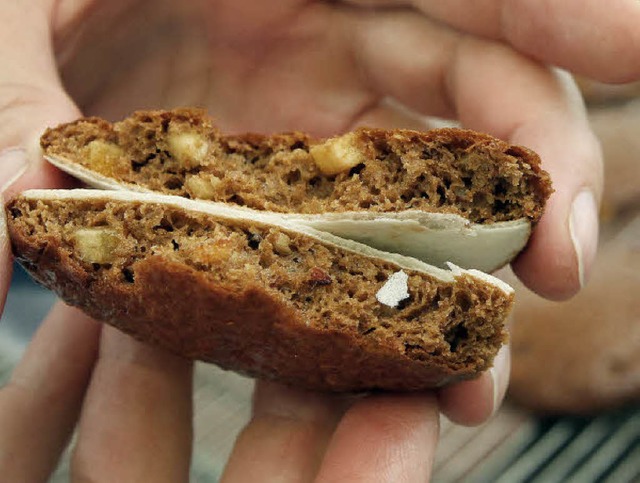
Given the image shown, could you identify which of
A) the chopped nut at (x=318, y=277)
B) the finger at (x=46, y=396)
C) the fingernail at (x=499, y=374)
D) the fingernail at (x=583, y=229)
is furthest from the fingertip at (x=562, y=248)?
the finger at (x=46, y=396)

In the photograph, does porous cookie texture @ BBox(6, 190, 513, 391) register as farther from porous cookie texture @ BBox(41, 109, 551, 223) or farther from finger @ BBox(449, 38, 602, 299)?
finger @ BBox(449, 38, 602, 299)

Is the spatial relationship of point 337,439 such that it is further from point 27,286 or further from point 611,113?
point 611,113

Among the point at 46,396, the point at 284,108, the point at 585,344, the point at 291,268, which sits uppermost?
the point at 291,268

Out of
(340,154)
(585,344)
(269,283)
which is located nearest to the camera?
(269,283)

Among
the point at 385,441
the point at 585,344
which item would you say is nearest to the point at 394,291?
the point at 385,441

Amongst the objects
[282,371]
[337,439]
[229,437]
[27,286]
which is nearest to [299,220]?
[282,371]

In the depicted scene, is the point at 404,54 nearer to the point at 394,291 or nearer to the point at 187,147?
the point at 187,147
